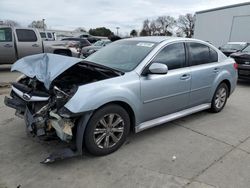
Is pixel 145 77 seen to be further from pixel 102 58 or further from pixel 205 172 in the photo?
pixel 205 172

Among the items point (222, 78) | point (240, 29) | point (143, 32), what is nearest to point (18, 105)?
point (222, 78)

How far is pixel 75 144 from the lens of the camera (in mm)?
3074

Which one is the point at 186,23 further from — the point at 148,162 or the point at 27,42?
the point at 148,162

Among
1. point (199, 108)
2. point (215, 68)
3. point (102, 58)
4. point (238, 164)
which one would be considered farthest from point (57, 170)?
point (215, 68)

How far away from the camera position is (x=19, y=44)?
10242 millimetres

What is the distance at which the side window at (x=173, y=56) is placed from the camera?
Answer: 390 centimetres

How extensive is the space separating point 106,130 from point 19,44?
8.57m

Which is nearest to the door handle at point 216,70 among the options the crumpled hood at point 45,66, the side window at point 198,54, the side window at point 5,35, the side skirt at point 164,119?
the side window at point 198,54

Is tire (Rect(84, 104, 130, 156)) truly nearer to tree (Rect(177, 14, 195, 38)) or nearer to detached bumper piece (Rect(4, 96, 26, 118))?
detached bumper piece (Rect(4, 96, 26, 118))

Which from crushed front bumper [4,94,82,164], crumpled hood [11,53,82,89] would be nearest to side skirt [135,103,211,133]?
crushed front bumper [4,94,82,164]

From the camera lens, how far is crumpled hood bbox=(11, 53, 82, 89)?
3203 millimetres

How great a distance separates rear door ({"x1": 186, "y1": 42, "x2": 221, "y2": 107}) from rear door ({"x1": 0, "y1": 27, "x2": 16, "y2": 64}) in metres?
8.31

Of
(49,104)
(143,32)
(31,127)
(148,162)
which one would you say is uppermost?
(49,104)

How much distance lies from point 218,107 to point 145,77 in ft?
8.10
